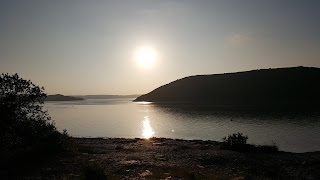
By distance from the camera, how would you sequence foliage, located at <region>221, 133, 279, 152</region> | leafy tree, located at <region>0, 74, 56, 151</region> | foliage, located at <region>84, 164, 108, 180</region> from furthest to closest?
foliage, located at <region>221, 133, 279, 152</region>, leafy tree, located at <region>0, 74, 56, 151</region>, foliage, located at <region>84, 164, 108, 180</region>

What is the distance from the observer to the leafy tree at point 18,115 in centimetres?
2500

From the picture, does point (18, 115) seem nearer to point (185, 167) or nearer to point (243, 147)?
point (185, 167)

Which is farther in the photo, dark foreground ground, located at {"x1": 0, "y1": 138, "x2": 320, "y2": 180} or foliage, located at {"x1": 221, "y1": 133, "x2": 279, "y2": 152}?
foliage, located at {"x1": 221, "y1": 133, "x2": 279, "y2": 152}

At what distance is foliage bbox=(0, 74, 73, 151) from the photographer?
25047mm

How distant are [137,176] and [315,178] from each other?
15.6 metres

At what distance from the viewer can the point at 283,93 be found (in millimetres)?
196625

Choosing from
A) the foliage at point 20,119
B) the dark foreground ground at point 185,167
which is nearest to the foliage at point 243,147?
the dark foreground ground at point 185,167

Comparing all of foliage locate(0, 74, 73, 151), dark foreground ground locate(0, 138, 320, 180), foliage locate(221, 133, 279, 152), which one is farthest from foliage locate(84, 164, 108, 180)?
foliage locate(221, 133, 279, 152)

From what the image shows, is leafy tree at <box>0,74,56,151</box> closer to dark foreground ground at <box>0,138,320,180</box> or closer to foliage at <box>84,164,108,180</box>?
dark foreground ground at <box>0,138,320,180</box>

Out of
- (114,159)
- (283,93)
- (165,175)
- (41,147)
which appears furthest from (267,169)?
(283,93)

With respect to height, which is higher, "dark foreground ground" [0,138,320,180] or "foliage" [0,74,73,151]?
"foliage" [0,74,73,151]

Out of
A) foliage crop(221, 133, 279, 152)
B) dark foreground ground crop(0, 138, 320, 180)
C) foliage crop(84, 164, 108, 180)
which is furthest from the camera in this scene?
foliage crop(221, 133, 279, 152)

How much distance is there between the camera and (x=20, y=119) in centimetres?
2664

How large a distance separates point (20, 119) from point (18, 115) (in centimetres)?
51
